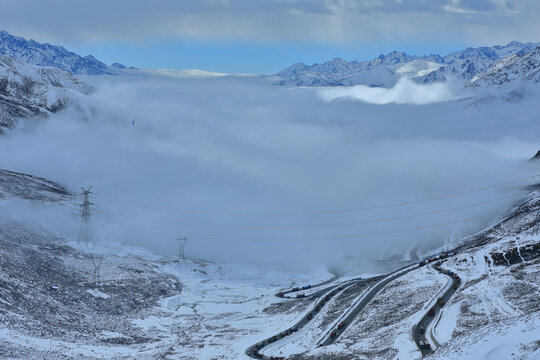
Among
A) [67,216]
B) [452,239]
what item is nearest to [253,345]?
[67,216]

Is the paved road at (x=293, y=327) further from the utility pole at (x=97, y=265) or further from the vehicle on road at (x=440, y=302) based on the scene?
the utility pole at (x=97, y=265)

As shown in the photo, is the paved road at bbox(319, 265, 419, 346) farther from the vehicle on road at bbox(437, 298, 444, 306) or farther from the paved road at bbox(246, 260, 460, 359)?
the vehicle on road at bbox(437, 298, 444, 306)

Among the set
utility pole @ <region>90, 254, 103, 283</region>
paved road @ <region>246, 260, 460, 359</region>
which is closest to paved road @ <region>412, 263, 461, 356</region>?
paved road @ <region>246, 260, 460, 359</region>

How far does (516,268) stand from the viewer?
7556 cm

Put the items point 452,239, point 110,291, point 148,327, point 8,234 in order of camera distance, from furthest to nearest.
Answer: point 452,239 → point 8,234 → point 110,291 → point 148,327

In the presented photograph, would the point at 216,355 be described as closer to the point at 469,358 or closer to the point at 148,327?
the point at 148,327

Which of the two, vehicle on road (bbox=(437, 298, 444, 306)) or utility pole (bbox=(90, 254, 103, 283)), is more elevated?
utility pole (bbox=(90, 254, 103, 283))

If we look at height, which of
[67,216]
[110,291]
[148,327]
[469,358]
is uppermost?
[67,216]

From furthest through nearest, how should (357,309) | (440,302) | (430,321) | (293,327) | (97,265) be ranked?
(97,265), (293,327), (357,309), (440,302), (430,321)

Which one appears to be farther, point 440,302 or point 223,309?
point 223,309

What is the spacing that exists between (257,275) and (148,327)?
230ft

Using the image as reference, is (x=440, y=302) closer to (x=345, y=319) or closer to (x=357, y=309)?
(x=345, y=319)

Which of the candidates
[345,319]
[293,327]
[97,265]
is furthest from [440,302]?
[97,265]

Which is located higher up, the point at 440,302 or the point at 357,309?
the point at 357,309
